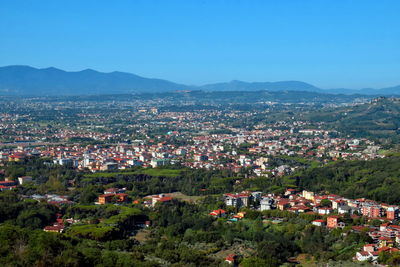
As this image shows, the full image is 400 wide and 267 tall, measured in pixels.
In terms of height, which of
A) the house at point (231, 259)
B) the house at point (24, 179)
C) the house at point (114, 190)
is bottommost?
the house at point (24, 179)

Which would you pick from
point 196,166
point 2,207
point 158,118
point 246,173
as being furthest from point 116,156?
point 158,118

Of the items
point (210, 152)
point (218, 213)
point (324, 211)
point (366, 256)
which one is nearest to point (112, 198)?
point (218, 213)

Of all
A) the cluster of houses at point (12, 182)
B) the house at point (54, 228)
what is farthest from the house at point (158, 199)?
the cluster of houses at point (12, 182)

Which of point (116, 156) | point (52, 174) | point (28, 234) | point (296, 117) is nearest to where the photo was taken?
point (28, 234)

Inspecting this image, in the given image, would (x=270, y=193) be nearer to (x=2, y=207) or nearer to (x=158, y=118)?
(x=2, y=207)

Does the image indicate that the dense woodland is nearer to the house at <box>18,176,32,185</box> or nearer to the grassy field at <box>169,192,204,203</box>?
the grassy field at <box>169,192,204,203</box>

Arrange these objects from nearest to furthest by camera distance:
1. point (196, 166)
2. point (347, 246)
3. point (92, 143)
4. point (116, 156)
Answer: point (347, 246) → point (196, 166) → point (116, 156) → point (92, 143)

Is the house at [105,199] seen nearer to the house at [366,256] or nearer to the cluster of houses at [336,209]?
the cluster of houses at [336,209]

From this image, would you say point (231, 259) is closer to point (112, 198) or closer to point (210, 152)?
point (112, 198)
